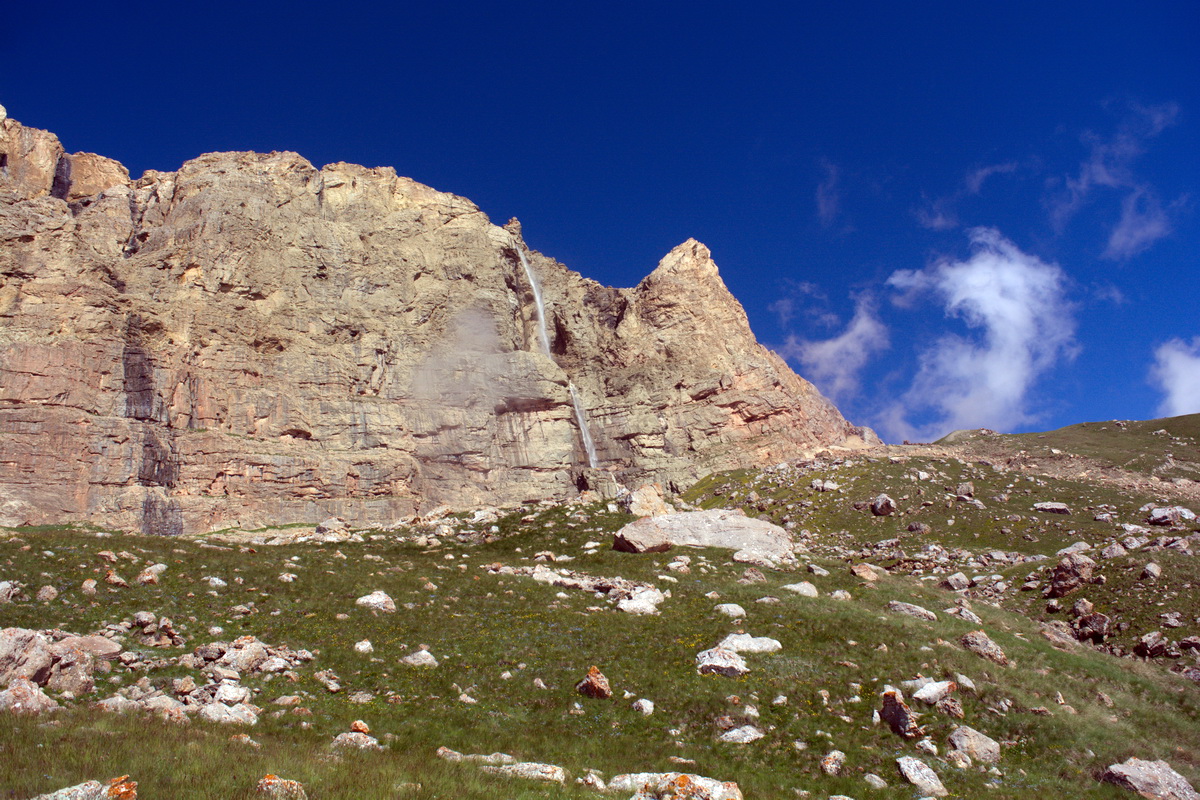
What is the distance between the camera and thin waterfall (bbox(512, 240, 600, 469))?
261 ft

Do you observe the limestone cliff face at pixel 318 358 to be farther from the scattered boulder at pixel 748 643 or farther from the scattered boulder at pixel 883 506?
the scattered boulder at pixel 748 643

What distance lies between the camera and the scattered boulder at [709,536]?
37.4m

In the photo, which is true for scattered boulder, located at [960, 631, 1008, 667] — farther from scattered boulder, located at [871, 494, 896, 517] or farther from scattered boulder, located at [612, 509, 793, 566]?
scattered boulder, located at [871, 494, 896, 517]

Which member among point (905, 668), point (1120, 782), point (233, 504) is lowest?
point (1120, 782)

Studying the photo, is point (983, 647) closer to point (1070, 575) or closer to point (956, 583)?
point (1070, 575)

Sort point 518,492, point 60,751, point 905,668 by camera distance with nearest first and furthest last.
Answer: point 60,751, point 905,668, point 518,492

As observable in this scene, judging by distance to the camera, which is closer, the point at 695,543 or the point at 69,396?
the point at 695,543

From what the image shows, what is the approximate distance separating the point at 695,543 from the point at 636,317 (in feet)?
195

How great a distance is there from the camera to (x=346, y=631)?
68.5 ft

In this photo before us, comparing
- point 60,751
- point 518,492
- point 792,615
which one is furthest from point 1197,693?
point 518,492

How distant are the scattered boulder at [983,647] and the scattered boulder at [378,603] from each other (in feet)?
65.3

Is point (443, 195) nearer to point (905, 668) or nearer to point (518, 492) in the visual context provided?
point (518, 492)

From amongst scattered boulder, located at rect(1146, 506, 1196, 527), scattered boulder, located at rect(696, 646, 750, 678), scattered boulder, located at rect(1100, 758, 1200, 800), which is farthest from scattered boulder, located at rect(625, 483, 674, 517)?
scattered boulder, located at rect(1146, 506, 1196, 527)

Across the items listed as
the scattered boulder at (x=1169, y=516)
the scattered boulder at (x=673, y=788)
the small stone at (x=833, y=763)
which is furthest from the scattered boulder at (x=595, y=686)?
the scattered boulder at (x=1169, y=516)
